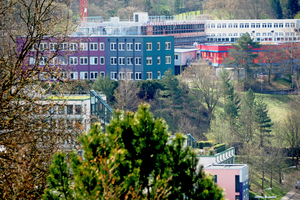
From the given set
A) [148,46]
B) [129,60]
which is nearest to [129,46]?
[129,60]

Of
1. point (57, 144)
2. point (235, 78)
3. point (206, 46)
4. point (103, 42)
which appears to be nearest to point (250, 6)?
point (206, 46)

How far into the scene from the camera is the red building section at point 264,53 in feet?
200

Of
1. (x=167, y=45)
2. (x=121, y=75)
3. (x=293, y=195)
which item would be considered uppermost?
(x=167, y=45)

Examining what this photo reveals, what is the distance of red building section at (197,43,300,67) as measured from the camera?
61.1 metres

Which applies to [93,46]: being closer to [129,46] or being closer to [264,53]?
[129,46]

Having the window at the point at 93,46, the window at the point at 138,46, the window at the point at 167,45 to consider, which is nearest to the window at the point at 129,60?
the window at the point at 138,46

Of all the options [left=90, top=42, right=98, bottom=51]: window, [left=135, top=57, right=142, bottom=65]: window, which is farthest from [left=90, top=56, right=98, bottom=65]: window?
[left=135, top=57, right=142, bottom=65]: window

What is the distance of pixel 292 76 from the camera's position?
58.8 meters

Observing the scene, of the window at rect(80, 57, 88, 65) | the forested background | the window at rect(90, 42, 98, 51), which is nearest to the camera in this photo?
the window at rect(80, 57, 88, 65)

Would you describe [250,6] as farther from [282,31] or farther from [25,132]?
[25,132]

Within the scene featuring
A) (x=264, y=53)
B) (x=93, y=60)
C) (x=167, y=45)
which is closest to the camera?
(x=93, y=60)

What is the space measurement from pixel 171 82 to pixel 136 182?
38.8 meters

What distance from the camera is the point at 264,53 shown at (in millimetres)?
61188

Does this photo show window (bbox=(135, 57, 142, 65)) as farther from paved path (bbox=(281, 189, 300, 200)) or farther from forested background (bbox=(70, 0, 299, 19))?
forested background (bbox=(70, 0, 299, 19))
